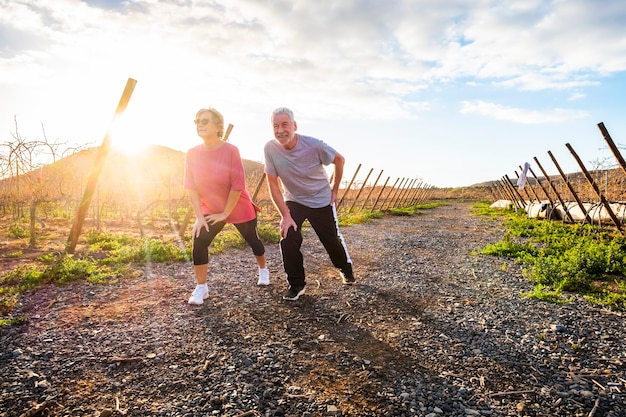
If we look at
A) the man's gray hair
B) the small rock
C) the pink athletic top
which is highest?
the man's gray hair

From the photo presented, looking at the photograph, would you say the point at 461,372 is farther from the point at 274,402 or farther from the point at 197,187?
the point at 197,187

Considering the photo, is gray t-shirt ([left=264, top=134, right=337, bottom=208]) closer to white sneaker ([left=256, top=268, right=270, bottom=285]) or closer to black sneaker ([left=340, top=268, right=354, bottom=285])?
black sneaker ([left=340, top=268, right=354, bottom=285])

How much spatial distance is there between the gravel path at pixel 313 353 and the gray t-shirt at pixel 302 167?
1127 millimetres

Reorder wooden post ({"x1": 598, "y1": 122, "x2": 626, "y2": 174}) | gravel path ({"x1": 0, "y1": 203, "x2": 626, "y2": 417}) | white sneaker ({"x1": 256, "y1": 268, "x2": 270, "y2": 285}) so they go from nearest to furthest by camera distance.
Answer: gravel path ({"x1": 0, "y1": 203, "x2": 626, "y2": 417}) < white sneaker ({"x1": 256, "y1": 268, "x2": 270, "y2": 285}) < wooden post ({"x1": 598, "y1": 122, "x2": 626, "y2": 174})

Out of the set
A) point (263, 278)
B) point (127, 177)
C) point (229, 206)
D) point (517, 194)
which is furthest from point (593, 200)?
point (127, 177)

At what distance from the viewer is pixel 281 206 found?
378cm

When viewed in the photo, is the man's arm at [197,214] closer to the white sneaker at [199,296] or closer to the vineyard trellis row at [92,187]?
the white sneaker at [199,296]

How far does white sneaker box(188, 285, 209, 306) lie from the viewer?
12.5ft

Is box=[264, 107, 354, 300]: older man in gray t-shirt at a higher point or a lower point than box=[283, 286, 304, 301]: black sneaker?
higher

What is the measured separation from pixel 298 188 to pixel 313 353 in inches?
67.3

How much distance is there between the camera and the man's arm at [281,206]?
3.73 metres

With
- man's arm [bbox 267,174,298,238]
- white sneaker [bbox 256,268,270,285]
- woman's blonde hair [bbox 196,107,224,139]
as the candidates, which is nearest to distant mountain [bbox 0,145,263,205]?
white sneaker [bbox 256,268,270,285]

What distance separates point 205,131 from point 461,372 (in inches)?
117

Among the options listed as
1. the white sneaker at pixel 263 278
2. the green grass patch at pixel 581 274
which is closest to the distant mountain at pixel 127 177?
the white sneaker at pixel 263 278
